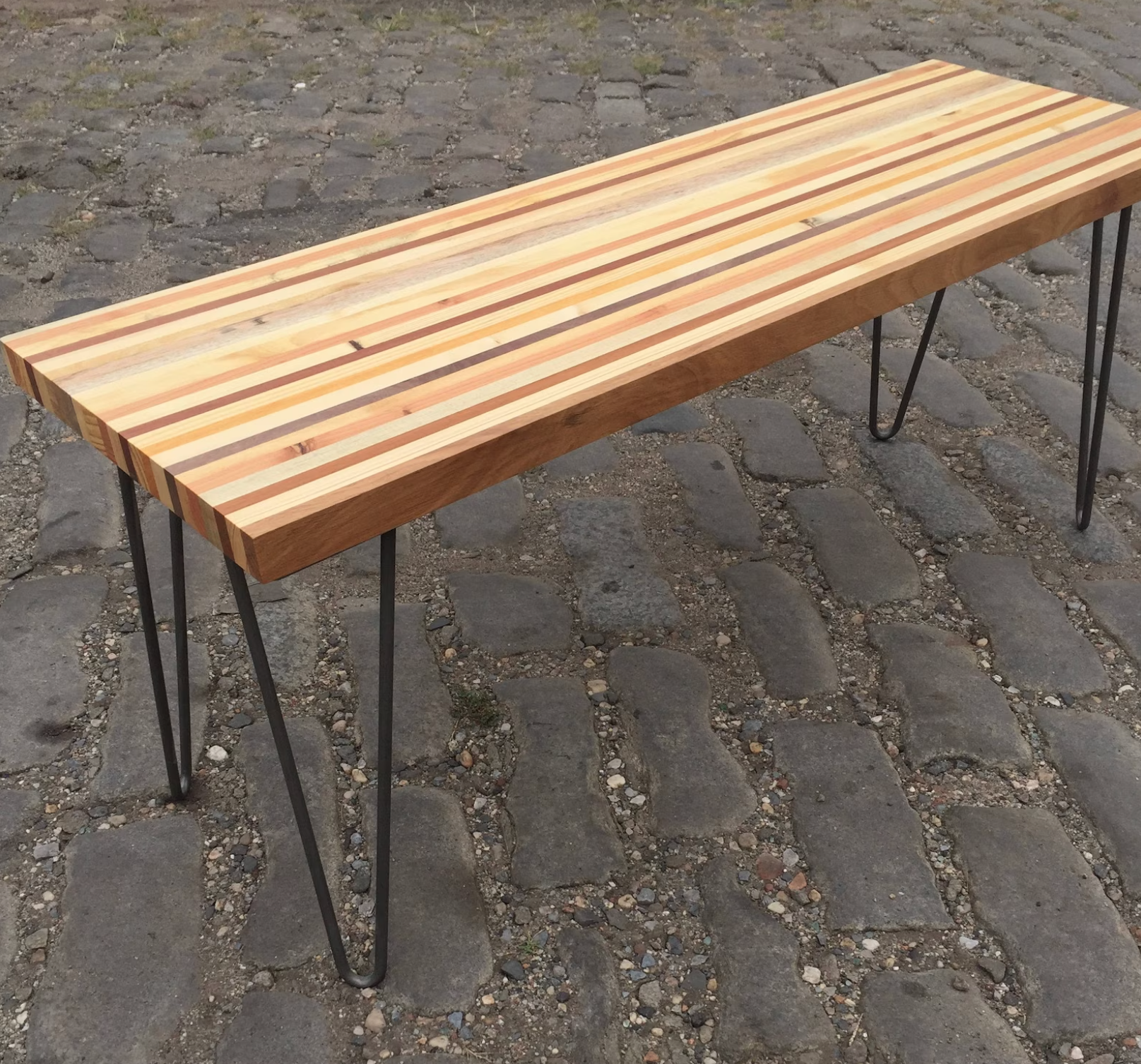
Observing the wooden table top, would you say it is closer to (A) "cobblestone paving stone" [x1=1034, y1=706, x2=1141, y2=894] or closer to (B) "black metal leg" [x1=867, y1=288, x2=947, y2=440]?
(B) "black metal leg" [x1=867, y1=288, x2=947, y2=440]

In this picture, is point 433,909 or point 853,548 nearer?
point 433,909

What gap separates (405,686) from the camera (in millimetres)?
2432

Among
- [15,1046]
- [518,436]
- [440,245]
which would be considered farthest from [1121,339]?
[15,1046]

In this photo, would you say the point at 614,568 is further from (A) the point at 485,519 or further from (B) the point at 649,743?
(B) the point at 649,743

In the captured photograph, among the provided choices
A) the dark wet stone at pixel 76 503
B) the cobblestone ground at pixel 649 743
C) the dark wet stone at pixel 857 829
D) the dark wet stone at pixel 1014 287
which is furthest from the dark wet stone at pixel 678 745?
the dark wet stone at pixel 1014 287

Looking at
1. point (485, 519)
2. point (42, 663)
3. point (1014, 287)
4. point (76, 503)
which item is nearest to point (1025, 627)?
point (485, 519)

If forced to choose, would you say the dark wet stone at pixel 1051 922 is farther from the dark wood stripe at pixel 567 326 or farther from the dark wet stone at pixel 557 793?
the dark wood stripe at pixel 567 326

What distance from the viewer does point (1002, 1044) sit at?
181 centimetres

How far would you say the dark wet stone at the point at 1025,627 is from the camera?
8.17 ft

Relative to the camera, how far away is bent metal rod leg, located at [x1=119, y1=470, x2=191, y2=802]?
6.05ft

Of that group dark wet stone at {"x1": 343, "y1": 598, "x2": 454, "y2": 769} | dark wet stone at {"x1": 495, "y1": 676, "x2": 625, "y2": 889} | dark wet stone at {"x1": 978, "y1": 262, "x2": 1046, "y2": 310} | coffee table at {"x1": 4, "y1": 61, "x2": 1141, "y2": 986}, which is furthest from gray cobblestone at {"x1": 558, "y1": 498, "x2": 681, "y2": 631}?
dark wet stone at {"x1": 978, "y1": 262, "x2": 1046, "y2": 310}

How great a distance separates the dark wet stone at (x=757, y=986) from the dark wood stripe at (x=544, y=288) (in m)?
0.98

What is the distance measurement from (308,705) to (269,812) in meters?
0.27

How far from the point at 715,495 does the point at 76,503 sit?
147cm
